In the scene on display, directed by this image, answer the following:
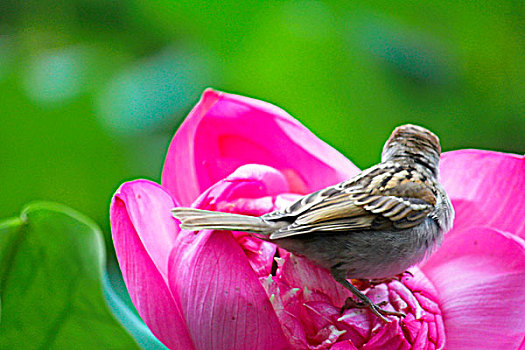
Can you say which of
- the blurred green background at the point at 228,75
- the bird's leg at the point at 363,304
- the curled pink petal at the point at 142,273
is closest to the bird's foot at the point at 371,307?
the bird's leg at the point at 363,304

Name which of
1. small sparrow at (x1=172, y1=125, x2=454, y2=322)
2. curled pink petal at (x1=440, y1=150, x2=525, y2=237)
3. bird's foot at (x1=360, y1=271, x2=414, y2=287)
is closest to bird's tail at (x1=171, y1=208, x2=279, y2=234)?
small sparrow at (x1=172, y1=125, x2=454, y2=322)

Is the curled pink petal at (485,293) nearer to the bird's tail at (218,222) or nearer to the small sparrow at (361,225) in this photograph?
the small sparrow at (361,225)

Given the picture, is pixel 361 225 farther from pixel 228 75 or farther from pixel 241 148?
pixel 228 75

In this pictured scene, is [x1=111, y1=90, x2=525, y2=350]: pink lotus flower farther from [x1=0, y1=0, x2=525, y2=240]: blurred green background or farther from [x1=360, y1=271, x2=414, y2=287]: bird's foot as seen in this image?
[x1=0, y1=0, x2=525, y2=240]: blurred green background

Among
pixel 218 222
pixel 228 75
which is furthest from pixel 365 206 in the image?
pixel 228 75

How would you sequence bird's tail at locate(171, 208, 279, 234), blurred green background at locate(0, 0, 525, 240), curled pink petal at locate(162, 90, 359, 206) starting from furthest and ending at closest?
1. blurred green background at locate(0, 0, 525, 240)
2. curled pink petal at locate(162, 90, 359, 206)
3. bird's tail at locate(171, 208, 279, 234)
